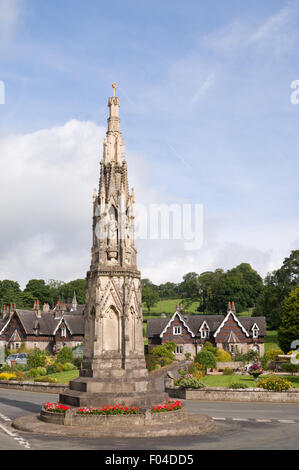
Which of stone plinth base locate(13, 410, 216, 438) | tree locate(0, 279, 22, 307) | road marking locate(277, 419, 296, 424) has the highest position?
tree locate(0, 279, 22, 307)

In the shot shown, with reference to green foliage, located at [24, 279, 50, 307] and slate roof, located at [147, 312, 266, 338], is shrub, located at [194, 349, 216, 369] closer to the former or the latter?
slate roof, located at [147, 312, 266, 338]

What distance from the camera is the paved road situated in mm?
15391

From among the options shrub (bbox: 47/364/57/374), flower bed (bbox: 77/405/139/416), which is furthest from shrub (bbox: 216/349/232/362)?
flower bed (bbox: 77/405/139/416)

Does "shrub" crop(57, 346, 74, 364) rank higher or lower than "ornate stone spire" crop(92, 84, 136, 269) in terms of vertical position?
lower

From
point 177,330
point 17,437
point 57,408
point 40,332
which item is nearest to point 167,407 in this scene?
point 57,408

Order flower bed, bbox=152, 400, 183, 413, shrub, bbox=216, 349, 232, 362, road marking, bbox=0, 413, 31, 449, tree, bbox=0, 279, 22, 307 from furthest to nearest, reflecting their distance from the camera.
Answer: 1. tree, bbox=0, 279, 22, 307
2. shrub, bbox=216, 349, 232, 362
3. flower bed, bbox=152, 400, 183, 413
4. road marking, bbox=0, 413, 31, 449

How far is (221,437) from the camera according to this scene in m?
17.2

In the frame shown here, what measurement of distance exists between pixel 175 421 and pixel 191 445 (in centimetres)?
346

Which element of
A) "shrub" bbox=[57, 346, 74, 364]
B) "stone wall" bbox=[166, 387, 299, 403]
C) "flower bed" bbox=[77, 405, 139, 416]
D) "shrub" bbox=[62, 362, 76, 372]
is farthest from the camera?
"shrub" bbox=[57, 346, 74, 364]

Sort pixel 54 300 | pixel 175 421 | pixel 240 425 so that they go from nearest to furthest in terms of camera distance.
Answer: pixel 175 421, pixel 240 425, pixel 54 300

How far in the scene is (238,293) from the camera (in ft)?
361

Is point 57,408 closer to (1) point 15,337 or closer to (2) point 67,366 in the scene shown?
(2) point 67,366
